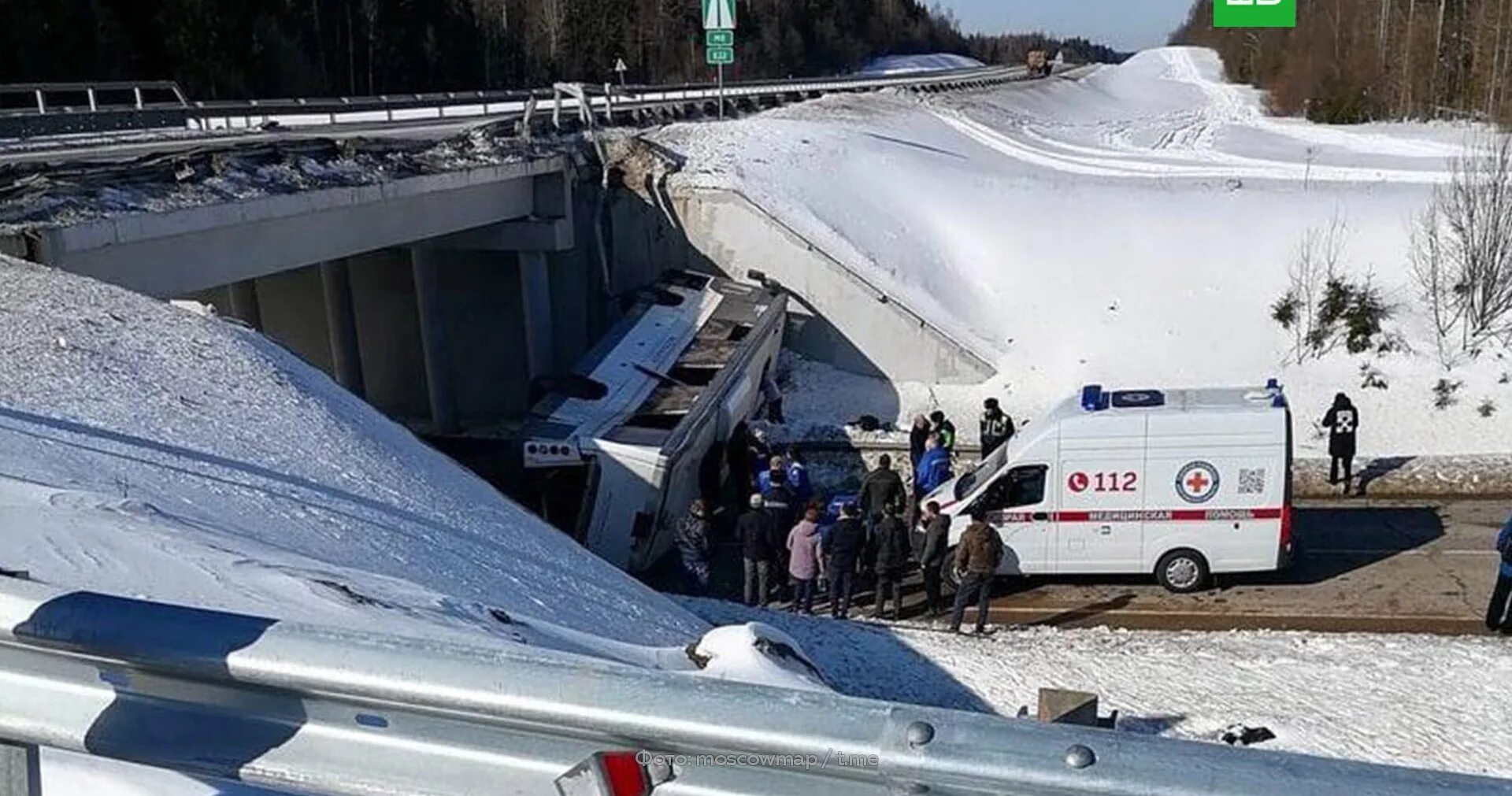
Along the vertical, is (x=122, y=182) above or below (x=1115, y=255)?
above

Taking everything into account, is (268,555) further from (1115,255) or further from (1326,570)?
(1115,255)

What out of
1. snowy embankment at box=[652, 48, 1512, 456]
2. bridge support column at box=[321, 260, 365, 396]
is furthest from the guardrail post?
bridge support column at box=[321, 260, 365, 396]

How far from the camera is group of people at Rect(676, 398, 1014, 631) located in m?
12.8

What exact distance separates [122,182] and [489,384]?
33.5 feet

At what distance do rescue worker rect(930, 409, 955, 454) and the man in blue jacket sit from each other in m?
6.82

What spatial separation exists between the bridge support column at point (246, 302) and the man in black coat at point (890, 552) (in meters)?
12.6

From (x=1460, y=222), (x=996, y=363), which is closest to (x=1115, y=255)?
(x=996, y=363)

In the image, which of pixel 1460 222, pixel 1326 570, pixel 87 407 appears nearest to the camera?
A: pixel 87 407

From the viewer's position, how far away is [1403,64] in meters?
55.6

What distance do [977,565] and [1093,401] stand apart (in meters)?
2.79

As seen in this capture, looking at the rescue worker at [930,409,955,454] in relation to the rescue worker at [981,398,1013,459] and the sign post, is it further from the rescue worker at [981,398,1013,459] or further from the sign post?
the sign post


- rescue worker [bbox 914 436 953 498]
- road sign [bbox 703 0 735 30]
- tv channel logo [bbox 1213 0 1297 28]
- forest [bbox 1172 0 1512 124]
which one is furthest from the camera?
forest [bbox 1172 0 1512 124]

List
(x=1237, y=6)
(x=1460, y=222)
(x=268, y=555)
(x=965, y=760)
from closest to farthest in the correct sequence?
(x=965, y=760), (x=268, y=555), (x=1237, y=6), (x=1460, y=222)

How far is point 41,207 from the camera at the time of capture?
13.6 metres
